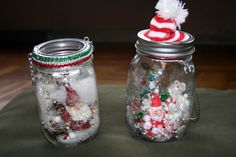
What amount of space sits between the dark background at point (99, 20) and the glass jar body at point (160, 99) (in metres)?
1.22

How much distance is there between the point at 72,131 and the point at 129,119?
10cm

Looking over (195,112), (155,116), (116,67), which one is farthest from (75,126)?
(116,67)

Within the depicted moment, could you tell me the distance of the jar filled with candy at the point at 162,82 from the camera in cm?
53

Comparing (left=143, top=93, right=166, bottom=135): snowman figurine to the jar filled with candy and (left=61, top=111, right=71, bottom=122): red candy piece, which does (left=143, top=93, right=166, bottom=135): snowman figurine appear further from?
(left=61, top=111, right=71, bottom=122): red candy piece

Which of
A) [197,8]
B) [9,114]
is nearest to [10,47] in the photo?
[197,8]

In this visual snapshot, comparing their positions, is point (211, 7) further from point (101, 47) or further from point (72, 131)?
point (72, 131)

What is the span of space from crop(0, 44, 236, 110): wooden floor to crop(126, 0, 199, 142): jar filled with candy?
631 millimetres

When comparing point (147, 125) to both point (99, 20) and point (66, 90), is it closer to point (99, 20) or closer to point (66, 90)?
point (66, 90)

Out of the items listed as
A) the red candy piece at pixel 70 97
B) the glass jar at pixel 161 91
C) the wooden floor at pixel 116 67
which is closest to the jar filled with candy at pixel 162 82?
the glass jar at pixel 161 91

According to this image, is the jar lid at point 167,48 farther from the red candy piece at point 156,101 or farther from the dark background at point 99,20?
the dark background at point 99,20

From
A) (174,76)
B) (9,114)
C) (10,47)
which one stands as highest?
(174,76)

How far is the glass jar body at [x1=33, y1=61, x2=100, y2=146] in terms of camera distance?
523 mm

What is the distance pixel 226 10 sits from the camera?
1710 millimetres

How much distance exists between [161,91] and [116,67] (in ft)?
3.01
